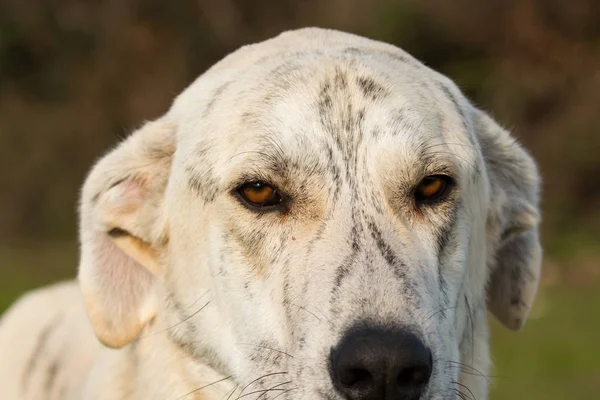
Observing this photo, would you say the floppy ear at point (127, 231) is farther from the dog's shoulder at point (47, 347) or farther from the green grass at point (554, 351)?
the green grass at point (554, 351)

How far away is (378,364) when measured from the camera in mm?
2623

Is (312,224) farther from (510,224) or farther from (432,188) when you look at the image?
(510,224)

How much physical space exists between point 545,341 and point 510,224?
763 cm

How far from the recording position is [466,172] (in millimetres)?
3361

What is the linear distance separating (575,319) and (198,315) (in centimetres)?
951

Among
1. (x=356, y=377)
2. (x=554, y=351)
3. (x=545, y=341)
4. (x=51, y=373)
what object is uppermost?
(x=356, y=377)

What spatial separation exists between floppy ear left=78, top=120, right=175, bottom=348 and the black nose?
1.10 meters

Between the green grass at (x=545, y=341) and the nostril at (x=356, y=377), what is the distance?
17.8 ft

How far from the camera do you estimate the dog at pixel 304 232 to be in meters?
2.85

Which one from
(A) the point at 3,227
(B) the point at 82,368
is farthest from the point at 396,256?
(A) the point at 3,227

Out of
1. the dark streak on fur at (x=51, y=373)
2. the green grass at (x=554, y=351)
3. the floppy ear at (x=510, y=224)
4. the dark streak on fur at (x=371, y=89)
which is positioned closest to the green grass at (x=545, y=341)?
the green grass at (x=554, y=351)

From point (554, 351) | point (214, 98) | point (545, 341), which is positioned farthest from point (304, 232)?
point (545, 341)

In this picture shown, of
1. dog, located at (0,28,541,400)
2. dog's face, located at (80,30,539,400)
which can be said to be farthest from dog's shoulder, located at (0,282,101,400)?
dog's face, located at (80,30,539,400)

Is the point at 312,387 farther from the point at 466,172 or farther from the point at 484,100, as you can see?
the point at 484,100
